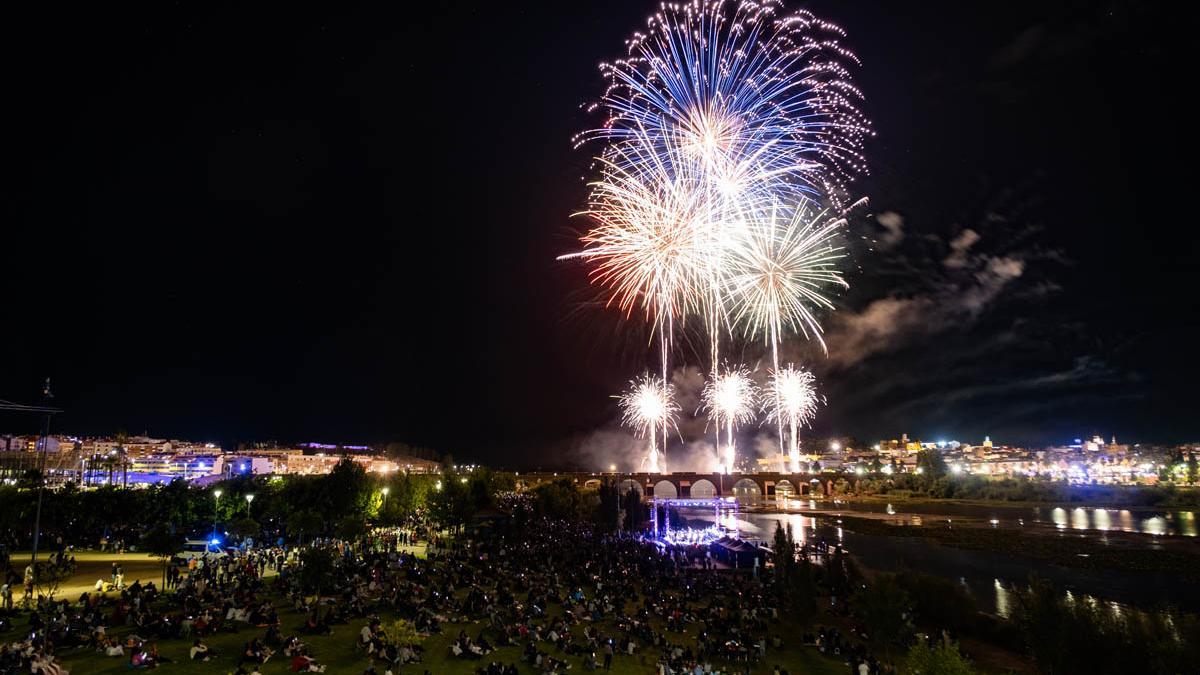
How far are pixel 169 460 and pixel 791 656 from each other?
177m

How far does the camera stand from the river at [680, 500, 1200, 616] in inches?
1726

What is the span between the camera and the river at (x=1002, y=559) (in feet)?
144

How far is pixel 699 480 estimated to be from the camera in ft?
440

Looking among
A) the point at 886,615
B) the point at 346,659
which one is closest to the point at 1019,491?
the point at 886,615

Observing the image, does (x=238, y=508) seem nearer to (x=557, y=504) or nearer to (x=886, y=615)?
(x=557, y=504)

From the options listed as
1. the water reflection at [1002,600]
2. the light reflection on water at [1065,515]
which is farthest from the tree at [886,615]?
the light reflection on water at [1065,515]

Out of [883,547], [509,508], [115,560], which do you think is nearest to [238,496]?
[115,560]

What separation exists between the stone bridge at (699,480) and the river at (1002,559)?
15.8 meters

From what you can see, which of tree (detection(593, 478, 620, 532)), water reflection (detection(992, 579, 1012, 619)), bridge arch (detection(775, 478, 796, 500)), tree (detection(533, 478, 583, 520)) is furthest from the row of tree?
bridge arch (detection(775, 478, 796, 500))

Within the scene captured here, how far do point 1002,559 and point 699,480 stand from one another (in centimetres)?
7707

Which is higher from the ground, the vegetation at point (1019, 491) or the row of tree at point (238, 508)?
the row of tree at point (238, 508)

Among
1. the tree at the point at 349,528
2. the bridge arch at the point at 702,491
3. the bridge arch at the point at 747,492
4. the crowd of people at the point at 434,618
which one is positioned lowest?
the bridge arch at the point at 747,492

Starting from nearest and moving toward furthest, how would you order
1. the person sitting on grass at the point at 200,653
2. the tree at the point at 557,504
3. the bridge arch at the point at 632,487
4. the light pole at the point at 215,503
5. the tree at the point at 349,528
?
the person sitting on grass at the point at 200,653
the tree at the point at 349,528
the light pole at the point at 215,503
the tree at the point at 557,504
the bridge arch at the point at 632,487

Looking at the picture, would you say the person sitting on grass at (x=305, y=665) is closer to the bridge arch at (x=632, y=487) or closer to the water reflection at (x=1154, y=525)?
the bridge arch at (x=632, y=487)
